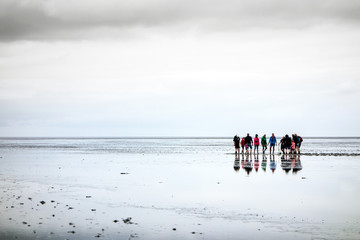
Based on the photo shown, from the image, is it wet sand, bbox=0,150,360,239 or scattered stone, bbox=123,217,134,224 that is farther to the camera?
A: scattered stone, bbox=123,217,134,224

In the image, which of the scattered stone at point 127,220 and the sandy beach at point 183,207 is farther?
the scattered stone at point 127,220

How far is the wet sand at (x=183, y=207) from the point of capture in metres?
13.9

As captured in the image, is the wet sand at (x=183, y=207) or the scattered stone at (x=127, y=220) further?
the scattered stone at (x=127, y=220)

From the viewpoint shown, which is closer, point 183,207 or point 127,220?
point 127,220

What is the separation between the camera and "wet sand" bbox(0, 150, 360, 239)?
1385 centimetres

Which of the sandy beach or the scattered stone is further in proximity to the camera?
the scattered stone

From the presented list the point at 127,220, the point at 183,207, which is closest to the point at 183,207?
the point at 183,207

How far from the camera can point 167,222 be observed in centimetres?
1538

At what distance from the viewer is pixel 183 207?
18219mm

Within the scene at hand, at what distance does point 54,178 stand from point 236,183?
37.3 feet

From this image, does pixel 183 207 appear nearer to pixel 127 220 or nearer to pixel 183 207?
pixel 183 207

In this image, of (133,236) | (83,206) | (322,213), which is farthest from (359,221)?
(83,206)

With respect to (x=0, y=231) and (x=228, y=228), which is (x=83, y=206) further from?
(x=228, y=228)

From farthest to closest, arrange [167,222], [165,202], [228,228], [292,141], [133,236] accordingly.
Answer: [292,141] → [165,202] → [167,222] → [228,228] → [133,236]
